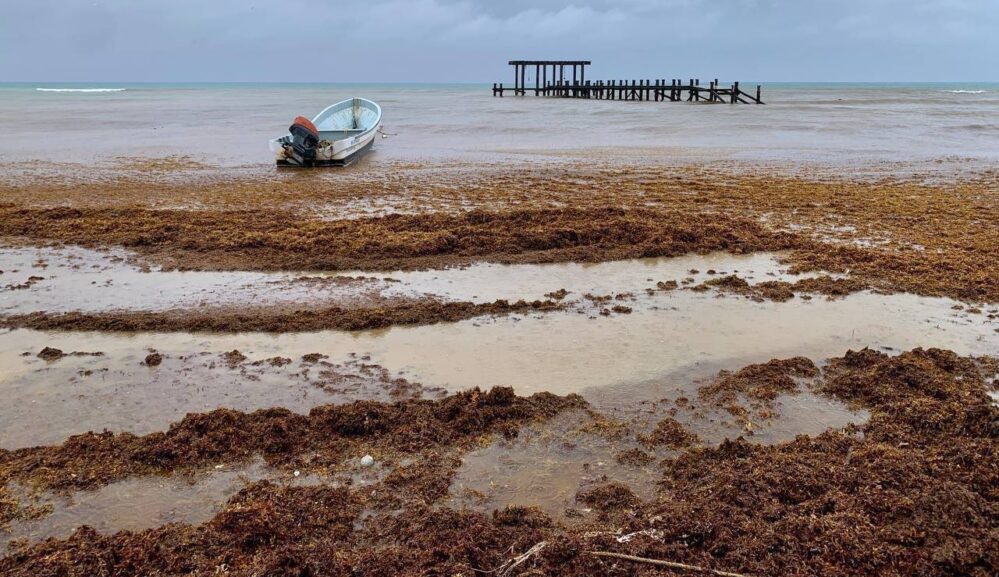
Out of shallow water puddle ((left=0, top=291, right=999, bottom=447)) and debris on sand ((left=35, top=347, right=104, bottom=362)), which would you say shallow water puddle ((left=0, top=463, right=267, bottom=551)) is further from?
debris on sand ((left=35, top=347, right=104, bottom=362))

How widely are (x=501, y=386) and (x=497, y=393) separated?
0.48 feet

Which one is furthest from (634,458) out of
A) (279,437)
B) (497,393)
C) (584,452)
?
(279,437)

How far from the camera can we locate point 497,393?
466 cm

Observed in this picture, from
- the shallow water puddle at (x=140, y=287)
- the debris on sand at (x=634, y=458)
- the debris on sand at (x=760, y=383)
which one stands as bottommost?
the debris on sand at (x=634, y=458)

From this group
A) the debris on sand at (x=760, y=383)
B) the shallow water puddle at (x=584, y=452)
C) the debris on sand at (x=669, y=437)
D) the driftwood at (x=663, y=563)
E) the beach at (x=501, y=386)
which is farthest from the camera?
the debris on sand at (x=760, y=383)

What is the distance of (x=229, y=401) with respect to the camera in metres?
4.84

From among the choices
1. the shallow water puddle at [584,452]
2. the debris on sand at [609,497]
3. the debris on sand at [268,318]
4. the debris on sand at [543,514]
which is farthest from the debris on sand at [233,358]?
the debris on sand at [609,497]

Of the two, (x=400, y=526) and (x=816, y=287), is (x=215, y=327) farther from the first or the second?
(x=816, y=287)

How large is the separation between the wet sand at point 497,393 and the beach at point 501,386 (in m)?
0.02

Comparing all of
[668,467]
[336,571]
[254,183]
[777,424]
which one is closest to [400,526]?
[336,571]

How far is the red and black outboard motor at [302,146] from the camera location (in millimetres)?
17750

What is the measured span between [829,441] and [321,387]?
3.56 m

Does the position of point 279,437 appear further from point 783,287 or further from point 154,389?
point 783,287

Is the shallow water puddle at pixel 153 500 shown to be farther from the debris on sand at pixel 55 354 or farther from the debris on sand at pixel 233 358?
the debris on sand at pixel 55 354
